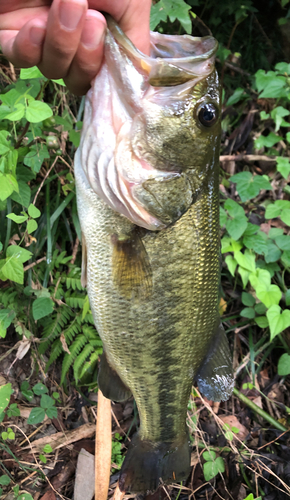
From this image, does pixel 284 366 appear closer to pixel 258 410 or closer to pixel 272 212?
pixel 258 410

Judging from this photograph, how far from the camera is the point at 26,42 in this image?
90 cm

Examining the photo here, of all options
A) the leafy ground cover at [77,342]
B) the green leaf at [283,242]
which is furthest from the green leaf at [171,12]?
the green leaf at [283,242]

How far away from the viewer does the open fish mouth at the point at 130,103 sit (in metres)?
0.91

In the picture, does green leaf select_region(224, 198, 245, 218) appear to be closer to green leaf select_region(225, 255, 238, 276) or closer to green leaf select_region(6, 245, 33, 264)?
green leaf select_region(225, 255, 238, 276)

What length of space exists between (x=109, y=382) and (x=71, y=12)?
132cm

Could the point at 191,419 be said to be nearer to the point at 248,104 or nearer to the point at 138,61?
the point at 138,61

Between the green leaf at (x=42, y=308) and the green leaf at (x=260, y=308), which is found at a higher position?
the green leaf at (x=42, y=308)

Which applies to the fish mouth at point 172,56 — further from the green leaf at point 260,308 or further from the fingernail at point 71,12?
the green leaf at point 260,308

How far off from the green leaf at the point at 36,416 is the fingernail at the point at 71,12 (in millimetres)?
1854

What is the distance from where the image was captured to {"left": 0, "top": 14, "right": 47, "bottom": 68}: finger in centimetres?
87

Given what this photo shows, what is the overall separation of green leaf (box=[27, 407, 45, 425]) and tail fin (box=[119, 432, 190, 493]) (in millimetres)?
619

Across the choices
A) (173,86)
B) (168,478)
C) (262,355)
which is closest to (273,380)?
(262,355)

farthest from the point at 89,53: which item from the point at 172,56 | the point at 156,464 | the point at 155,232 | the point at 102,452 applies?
the point at 102,452

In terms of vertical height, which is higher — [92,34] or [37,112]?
[92,34]
